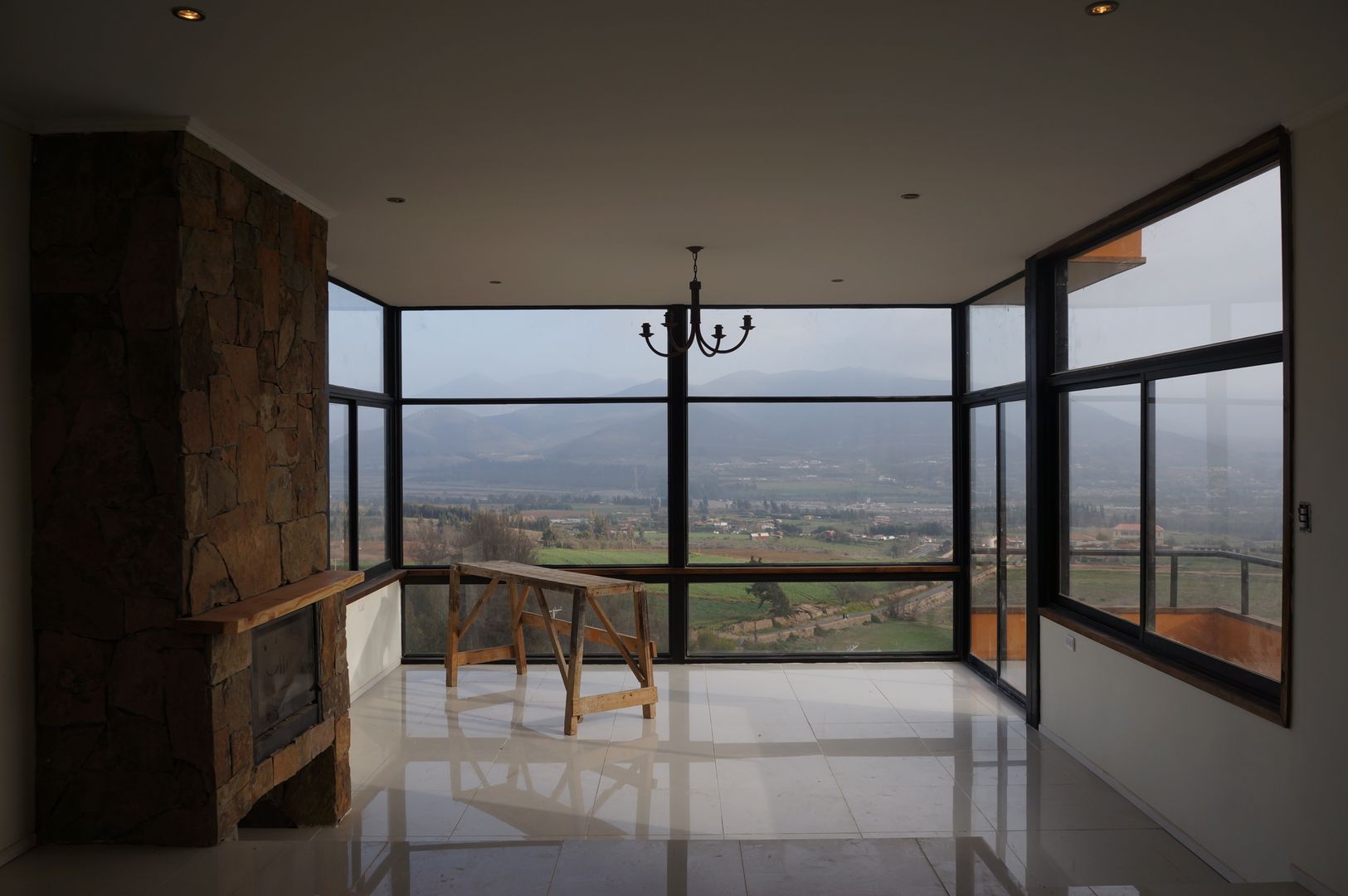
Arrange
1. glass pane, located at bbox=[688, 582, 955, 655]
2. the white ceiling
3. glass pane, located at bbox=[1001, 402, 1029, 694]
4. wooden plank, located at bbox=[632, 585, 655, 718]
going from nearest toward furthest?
the white ceiling < wooden plank, located at bbox=[632, 585, 655, 718] < glass pane, located at bbox=[1001, 402, 1029, 694] < glass pane, located at bbox=[688, 582, 955, 655]

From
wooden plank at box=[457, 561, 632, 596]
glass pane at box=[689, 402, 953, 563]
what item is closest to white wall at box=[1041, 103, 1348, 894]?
wooden plank at box=[457, 561, 632, 596]

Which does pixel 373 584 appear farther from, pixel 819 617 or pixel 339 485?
pixel 819 617

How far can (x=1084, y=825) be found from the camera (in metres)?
3.78

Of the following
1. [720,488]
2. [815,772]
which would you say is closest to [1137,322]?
[815,772]

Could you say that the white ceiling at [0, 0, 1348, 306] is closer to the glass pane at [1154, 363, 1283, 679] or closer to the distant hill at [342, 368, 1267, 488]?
the glass pane at [1154, 363, 1283, 679]

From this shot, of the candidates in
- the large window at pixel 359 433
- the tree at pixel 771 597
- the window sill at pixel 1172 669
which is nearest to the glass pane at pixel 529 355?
the large window at pixel 359 433

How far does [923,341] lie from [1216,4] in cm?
469

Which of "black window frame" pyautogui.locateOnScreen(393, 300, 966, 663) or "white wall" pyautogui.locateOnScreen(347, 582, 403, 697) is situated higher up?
"black window frame" pyautogui.locateOnScreen(393, 300, 966, 663)

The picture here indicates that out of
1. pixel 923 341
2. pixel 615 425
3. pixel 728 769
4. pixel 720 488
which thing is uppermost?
pixel 923 341

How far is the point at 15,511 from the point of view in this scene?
10.1 ft

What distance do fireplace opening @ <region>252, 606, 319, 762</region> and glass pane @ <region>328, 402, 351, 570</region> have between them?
1.99m

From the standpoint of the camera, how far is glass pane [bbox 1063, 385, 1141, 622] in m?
4.29

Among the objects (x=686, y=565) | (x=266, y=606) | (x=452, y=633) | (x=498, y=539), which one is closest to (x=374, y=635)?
(x=452, y=633)

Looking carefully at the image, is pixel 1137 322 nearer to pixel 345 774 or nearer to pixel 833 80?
pixel 833 80
